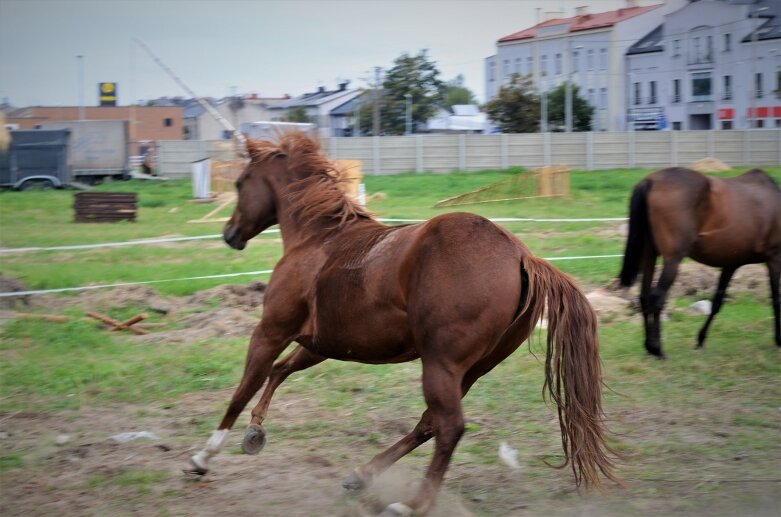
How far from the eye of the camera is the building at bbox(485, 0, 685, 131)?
30703 mm

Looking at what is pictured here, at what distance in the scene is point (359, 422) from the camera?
20.0 feet

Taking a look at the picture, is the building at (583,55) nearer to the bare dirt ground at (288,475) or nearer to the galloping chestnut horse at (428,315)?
the bare dirt ground at (288,475)

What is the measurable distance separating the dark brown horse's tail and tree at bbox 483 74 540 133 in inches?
1608

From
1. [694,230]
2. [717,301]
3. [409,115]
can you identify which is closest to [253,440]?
[694,230]

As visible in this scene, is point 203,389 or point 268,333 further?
point 203,389

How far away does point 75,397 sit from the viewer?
6707mm

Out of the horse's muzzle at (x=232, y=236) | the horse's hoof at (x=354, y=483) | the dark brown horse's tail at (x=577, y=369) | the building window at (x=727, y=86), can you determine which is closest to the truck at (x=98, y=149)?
the building window at (x=727, y=86)

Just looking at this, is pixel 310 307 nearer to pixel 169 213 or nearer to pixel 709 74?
pixel 169 213

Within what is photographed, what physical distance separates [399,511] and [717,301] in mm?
5270

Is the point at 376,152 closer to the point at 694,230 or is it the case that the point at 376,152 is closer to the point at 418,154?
the point at 418,154

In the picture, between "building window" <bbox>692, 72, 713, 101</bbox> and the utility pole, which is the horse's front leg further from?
the utility pole

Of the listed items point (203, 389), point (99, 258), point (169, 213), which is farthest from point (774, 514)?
point (169, 213)

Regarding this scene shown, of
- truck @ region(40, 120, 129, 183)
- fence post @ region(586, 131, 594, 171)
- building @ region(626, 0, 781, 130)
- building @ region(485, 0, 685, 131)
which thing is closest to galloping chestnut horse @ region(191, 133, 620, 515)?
building @ region(626, 0, 781, 130)

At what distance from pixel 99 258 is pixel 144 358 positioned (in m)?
7.34
